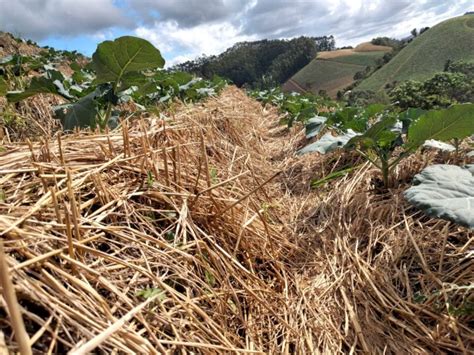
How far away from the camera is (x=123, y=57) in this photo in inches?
61.1

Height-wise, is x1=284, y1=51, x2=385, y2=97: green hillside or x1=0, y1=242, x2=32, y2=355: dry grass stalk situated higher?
x1=284, y1=51, x2=385, y2=97: green hillside

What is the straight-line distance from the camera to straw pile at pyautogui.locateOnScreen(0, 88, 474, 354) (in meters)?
0.61

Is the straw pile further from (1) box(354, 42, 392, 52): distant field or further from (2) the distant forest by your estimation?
(1) box(354, 42, 392, 52): distant field

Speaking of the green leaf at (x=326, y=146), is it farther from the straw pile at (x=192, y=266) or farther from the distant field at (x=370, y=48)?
the distant field at (x=370, y=48)

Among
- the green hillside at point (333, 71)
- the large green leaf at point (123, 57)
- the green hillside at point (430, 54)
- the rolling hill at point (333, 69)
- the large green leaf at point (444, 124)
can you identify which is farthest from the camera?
the rolling hill at point (333, 69)

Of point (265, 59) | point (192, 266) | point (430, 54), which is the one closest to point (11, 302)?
point (192, 266)

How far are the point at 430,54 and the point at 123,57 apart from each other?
39.3 meters

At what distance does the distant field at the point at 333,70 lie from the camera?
41.2 metres

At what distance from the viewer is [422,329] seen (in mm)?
930

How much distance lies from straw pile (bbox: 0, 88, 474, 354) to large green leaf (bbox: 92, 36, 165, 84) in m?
0.38

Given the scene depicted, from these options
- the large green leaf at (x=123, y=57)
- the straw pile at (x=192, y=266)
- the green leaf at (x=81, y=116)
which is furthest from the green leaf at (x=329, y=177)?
the green leaf at (x=81, y=116)

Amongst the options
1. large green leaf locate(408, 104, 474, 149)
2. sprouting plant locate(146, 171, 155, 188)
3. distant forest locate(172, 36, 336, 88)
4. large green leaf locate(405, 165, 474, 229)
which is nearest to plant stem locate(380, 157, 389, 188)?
large green leaf locate(408, 104, 474, 149)

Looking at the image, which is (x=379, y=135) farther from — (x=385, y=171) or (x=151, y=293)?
(x=151, y=293)

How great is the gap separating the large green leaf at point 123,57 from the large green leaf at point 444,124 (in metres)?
1.16
